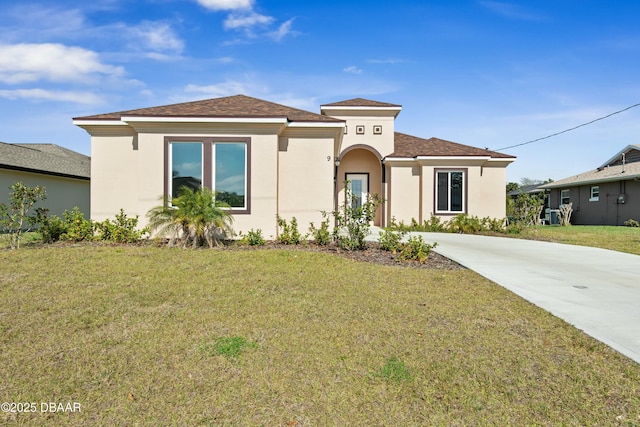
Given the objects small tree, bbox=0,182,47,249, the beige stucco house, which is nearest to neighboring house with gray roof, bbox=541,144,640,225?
the beige stucco house

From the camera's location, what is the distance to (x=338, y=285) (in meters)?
5.79

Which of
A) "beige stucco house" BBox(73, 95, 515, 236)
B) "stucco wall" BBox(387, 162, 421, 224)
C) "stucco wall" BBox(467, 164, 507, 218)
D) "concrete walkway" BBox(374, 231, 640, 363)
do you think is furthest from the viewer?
"stucco wall" BBox(467, 164, 507, 218)

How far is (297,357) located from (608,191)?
27.3m

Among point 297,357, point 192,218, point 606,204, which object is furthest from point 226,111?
point 606,204

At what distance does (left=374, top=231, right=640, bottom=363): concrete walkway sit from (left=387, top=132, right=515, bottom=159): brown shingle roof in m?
6.06

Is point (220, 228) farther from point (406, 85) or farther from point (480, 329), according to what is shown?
point (406, 85)

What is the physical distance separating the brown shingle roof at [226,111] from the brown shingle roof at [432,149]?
668cm

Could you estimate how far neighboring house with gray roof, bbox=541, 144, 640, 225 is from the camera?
2172 cm

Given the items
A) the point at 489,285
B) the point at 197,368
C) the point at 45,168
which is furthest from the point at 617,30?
the point at 45,168

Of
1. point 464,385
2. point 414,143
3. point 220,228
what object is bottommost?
point 464,385

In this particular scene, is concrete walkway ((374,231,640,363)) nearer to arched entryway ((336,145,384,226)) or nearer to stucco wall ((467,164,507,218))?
stucco wall ((467,164,507,218))

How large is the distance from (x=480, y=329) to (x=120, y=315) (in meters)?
4.07

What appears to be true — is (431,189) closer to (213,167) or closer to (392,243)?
(392,243)

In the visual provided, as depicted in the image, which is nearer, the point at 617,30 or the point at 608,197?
the point at 617,30
